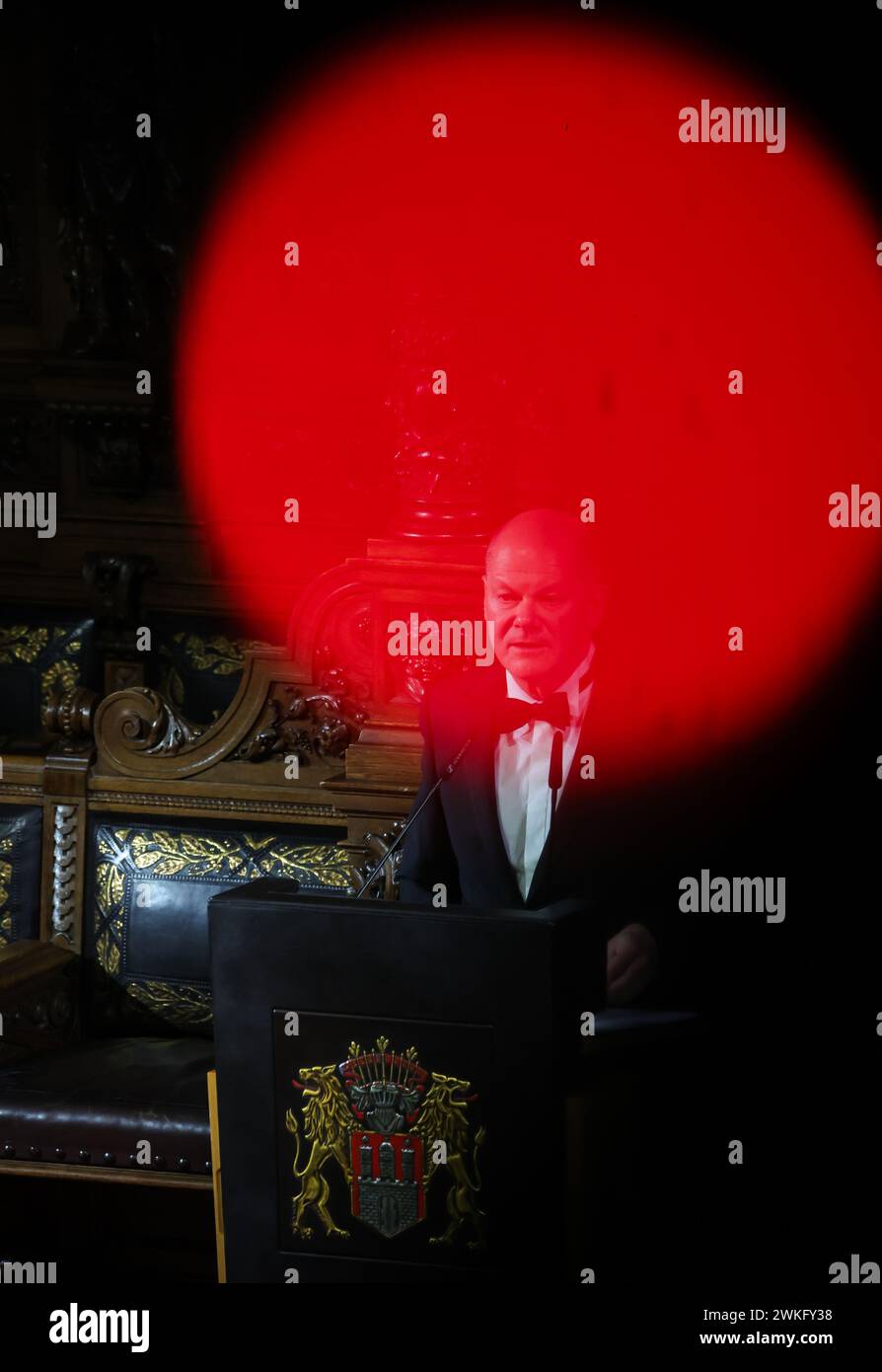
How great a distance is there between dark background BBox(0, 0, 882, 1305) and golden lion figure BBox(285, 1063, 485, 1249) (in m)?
0.23

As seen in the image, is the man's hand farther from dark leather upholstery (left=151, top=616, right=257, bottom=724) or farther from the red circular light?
dark leather upholstery (left=151, top=616, right=257, bottom=724)

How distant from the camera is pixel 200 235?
14.7ft

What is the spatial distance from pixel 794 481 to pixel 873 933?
33.8 inches

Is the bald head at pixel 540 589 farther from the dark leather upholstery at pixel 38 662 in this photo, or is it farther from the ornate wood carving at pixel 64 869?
the dark leather upholstery at pixel 38 662

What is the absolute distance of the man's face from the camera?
2670 mm

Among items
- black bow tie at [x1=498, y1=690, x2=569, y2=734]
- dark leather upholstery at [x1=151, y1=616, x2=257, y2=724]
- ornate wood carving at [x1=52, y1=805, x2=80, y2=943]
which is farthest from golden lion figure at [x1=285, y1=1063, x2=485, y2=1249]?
dark leather upholstery at [x1=151, y1=616, x2=257, y2=724]

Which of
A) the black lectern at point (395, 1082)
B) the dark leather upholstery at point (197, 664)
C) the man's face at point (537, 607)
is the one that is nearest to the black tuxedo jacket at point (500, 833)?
the man's face at point (537, 607)

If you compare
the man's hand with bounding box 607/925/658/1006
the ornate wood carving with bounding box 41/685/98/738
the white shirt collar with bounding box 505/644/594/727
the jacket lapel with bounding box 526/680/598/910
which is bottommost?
the man's hand with bounding box 607/925/658/1006

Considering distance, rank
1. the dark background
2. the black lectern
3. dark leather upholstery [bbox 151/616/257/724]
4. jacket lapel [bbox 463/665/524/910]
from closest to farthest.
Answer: the black lectern
jacket lapel [bbox 463/665/524/910]
the dark background
dark leather upholstery [bbox 151/616/257/724]

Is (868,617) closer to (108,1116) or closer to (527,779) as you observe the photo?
(527,779)

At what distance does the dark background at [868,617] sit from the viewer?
292cm

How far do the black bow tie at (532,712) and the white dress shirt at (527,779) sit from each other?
0.02m
